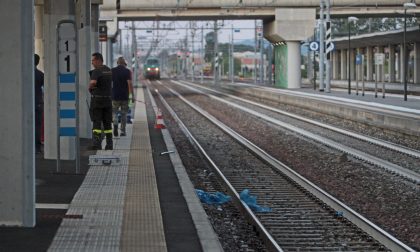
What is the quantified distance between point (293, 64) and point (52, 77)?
1704 inches

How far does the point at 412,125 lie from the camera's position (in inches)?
900

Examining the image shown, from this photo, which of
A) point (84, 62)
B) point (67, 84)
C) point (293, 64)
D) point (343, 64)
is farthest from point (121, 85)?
point (343, 64)

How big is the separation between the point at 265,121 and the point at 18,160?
21785mm

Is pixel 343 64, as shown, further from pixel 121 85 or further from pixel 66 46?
pixel 66 46

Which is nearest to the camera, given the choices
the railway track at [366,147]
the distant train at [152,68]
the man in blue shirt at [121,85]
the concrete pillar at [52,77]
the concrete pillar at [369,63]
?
the concrete pillar at [52,77]

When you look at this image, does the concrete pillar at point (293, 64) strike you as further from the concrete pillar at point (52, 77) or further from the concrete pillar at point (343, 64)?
the concrete pillar at point (52, 77)

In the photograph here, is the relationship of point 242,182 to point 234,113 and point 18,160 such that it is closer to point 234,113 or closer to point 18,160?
point 18,160

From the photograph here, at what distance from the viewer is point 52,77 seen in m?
14.9

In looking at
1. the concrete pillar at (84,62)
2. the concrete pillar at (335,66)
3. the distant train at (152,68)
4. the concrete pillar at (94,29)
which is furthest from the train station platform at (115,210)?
the distant train at (152,68)

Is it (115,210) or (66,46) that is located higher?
(66,46)

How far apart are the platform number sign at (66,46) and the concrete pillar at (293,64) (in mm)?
44416

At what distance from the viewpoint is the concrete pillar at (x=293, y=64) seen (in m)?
56.0

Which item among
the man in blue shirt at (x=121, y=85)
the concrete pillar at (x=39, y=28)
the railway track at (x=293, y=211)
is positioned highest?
the concrete pillar at (x=39, y=28)

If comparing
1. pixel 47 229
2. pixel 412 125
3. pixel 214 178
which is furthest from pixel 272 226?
pixel 412 125
